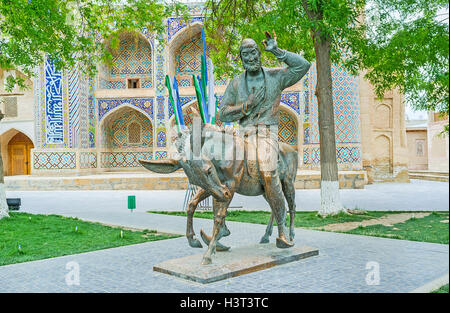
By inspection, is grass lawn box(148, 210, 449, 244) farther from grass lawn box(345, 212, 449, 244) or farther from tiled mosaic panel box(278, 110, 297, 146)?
tiled mosaic panel box(278, 110, 297, 146)

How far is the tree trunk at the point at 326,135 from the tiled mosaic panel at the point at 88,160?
1216cm

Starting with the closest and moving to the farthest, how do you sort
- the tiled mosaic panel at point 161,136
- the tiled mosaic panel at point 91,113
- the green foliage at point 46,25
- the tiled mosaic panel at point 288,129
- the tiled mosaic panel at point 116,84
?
1. the green foliage at point 46,25
2. the tiled mosaic panel at point 161,136
3. the tiled mosaic panel at point 91,113
4. the tiled mosaic panel at point 288,129
5. the tiled mosaic panel at point 116,84

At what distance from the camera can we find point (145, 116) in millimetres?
19547

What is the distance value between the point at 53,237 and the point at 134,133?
13.9m

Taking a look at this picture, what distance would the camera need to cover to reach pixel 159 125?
713 inches

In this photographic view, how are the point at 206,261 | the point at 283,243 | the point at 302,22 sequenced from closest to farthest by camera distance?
the point at 206,261 < the point at 283,243 < the point at 302,22

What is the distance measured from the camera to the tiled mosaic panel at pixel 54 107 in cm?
1669

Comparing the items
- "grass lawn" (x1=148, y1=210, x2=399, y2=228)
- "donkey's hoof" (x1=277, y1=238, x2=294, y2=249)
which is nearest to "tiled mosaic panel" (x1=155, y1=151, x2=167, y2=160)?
"grass lawn" (x1=148, y1=210, x2=399, y2=228)

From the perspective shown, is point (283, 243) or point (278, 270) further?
point (283, 243)

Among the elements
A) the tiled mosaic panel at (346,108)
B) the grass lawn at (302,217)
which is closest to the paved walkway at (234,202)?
the grass lawn at (302,217)

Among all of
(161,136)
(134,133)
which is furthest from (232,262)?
(134,133)

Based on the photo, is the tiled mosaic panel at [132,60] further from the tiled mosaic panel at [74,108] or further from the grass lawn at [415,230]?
the grass lawn at [415,230]

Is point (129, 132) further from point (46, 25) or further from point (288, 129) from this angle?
point (46, 25)
